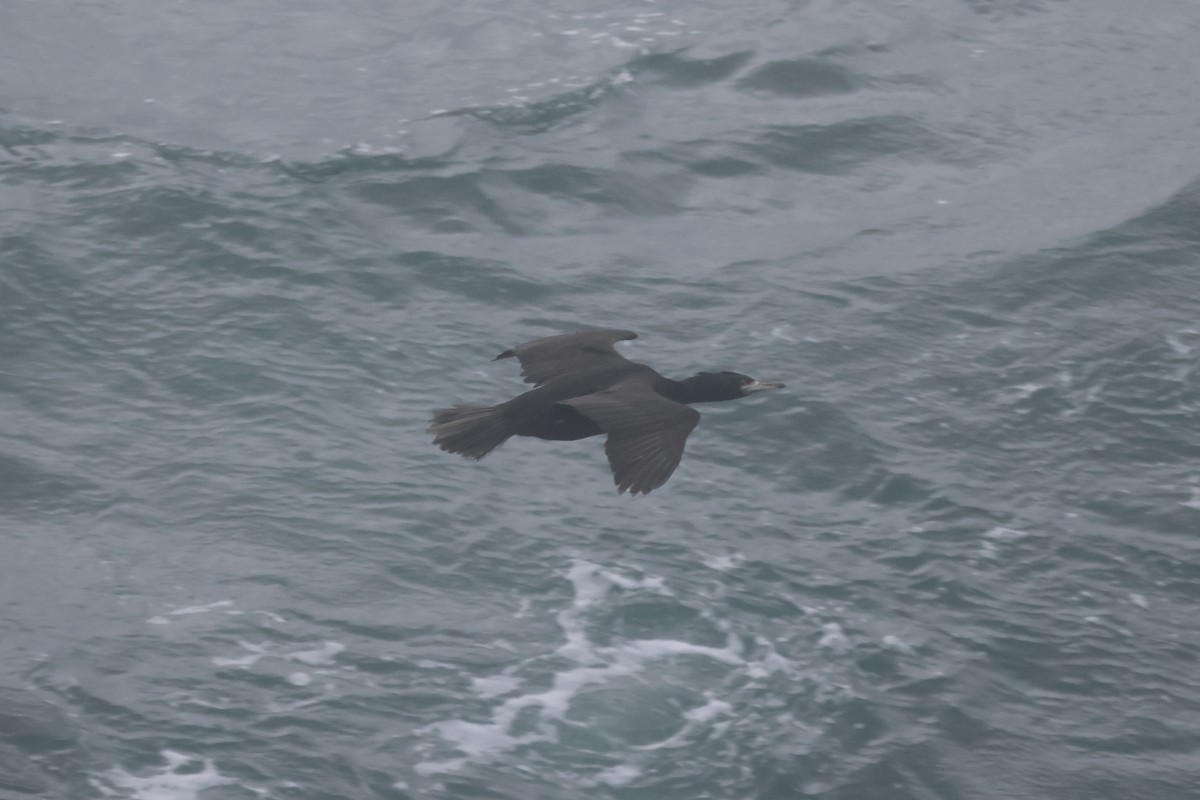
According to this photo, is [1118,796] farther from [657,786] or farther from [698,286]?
[698,286]

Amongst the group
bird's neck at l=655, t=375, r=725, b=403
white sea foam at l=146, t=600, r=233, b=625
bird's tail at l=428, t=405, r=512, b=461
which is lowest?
white sea foam at l=146, t=600, r=233, b=625

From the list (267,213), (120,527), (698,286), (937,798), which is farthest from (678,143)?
(937,798)

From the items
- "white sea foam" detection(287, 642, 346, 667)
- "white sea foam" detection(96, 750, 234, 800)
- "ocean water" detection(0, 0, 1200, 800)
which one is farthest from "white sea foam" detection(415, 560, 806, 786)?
"white sea foam" detection(96, 750, 234, 800)

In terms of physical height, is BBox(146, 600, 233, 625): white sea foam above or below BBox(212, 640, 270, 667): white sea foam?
above

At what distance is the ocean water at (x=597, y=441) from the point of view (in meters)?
11.2

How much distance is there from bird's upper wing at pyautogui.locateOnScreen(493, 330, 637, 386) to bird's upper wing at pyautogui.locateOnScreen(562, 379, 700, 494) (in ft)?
2.73

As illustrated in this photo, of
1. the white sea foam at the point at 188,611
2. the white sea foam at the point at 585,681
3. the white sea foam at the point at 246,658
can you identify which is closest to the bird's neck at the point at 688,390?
the white sea foam at the point at 585,681

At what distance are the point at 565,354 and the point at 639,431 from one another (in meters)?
1.67

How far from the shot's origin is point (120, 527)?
12.7m

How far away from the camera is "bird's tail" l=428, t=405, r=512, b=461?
963 centimetres

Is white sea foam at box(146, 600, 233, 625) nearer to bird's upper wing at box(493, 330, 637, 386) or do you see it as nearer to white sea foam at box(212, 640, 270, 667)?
white sea foam at box(212, 640, 270, 667)

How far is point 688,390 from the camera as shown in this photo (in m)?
10.1

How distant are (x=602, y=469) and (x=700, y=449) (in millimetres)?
799

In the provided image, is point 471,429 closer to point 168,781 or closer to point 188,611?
point 168,781
